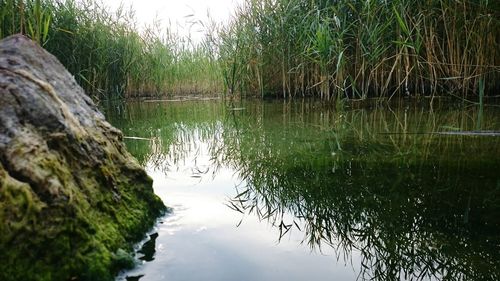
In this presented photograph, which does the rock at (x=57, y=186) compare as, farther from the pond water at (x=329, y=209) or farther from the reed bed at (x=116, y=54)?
the reed bed at (x=116, y=54)

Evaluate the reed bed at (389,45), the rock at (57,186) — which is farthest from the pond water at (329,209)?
the reed bed at (389,45)

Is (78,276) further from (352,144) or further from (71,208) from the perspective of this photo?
(352,144)

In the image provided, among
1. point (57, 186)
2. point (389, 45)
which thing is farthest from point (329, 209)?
point (389, 45)

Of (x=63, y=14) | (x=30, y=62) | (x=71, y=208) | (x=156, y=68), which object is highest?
(x=63, y=14)

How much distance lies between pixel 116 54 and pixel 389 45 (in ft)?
16.5

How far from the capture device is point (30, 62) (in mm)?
1141

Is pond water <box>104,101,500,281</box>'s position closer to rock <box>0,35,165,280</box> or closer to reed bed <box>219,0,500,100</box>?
rock <box>0,35,165,280</box>

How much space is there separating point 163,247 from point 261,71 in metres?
5.56

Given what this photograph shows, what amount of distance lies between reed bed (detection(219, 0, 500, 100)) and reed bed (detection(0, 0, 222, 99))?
2811 mm

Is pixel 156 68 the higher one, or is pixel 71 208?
pixel 156 68

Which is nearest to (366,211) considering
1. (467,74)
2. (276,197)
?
(276,197)

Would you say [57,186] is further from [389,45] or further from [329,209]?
[389,45]

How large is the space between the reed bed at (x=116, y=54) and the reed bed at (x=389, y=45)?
2811mm

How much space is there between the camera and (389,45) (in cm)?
466
